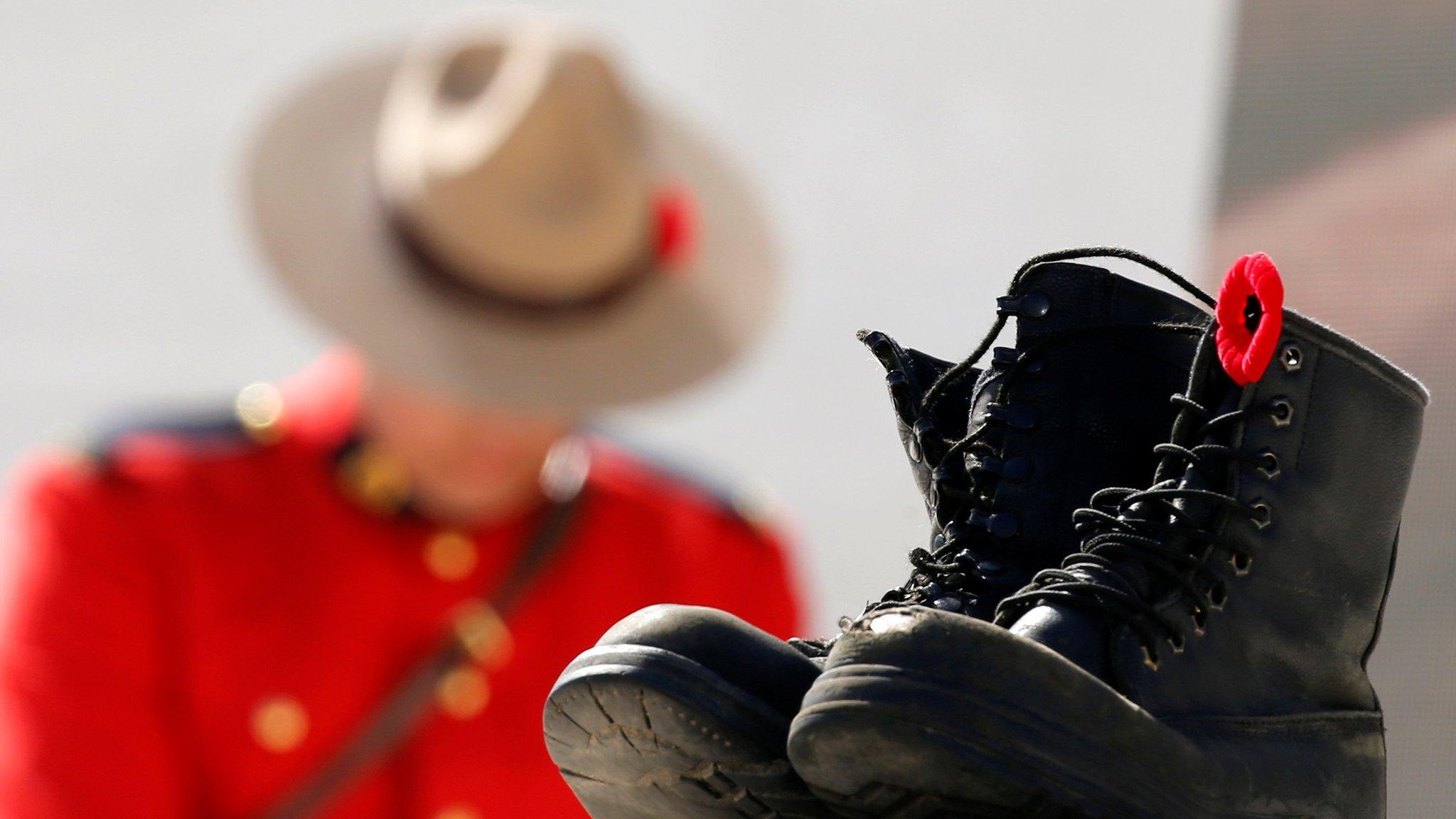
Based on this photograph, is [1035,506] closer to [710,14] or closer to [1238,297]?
[1238,297]

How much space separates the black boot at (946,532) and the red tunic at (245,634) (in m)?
0.97

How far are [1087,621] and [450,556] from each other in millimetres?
1121

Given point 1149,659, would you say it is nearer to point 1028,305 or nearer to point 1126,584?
point 1126,584

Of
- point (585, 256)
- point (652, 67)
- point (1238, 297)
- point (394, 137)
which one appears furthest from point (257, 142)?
point (1238, 297)

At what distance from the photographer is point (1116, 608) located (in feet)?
1.95

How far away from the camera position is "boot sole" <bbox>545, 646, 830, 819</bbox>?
559 mm

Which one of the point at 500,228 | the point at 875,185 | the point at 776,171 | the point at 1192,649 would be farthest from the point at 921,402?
the point at 776,171

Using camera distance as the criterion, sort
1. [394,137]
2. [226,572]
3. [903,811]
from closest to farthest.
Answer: [903,811]
[226,572]
[394,137]

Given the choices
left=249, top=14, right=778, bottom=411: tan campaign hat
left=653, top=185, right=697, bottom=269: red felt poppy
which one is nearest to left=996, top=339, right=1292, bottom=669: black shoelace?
left=249, top=14, right=778, bottom=411: tan campaign hat

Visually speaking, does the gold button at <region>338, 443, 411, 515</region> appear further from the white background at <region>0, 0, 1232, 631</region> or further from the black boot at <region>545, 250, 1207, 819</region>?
the black boot at <region>545, 250, 1207, 819</region>

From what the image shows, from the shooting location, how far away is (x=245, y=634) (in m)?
1.57

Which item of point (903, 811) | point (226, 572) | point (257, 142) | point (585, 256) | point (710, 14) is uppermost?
point (710, 14)

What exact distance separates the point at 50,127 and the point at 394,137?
2.94 ft

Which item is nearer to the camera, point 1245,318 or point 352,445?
point 1245,318
